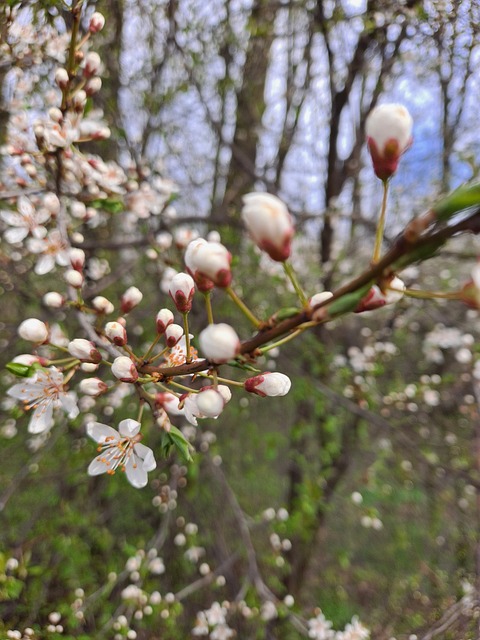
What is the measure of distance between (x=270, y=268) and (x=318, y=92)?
148 cm

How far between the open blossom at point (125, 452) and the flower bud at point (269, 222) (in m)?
0.51

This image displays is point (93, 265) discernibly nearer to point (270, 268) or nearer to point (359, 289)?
point (270, 268)

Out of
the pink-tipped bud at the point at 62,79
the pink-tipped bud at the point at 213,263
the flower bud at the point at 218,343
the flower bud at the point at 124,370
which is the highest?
the pink-tipped bud at the point at 62,79

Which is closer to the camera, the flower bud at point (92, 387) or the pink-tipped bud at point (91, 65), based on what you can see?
the flower bud at point (92, 387)

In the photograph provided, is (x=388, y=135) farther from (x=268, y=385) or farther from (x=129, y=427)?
(x=129, y=427)

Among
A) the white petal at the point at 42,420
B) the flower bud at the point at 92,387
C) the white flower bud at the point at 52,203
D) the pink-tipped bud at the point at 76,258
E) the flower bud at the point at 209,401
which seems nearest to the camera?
the flower bud at the point at 209,401

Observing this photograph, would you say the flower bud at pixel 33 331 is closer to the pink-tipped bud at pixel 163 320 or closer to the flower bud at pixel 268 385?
the pink-tipped bud at pixel 163 320

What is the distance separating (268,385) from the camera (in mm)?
768

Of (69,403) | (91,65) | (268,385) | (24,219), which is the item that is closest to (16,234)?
(24,219)

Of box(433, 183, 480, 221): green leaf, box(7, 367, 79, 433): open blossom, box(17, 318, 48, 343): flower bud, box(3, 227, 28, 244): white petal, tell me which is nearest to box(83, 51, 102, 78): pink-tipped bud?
box(3, 227, 28, 244): white petal

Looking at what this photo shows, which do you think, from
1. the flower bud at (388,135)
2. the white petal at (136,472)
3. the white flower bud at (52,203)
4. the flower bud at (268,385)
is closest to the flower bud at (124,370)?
the flower bud at (268,385)

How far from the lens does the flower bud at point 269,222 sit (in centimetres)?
55

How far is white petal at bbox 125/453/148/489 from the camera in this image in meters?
0.95

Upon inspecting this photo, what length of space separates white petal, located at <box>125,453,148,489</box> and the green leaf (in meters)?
0.79
